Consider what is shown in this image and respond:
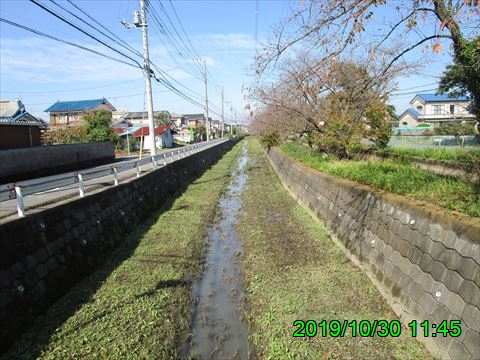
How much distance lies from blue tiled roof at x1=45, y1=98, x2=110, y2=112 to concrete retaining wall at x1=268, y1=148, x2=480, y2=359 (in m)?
61.6

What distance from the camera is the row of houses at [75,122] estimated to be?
83.0 ft

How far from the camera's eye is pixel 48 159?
22.8m

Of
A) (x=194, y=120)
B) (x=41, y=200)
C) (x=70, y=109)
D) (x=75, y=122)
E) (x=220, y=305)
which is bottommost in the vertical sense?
(x=220, y=305)

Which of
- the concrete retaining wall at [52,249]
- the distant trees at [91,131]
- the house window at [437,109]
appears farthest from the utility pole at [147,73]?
the house window at [437,109]

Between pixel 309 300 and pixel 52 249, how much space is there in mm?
4381

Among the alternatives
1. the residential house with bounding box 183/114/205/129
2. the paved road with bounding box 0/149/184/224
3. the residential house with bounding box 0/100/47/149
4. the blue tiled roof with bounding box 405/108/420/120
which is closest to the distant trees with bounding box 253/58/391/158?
the paved road with bounding box 0/149/184/224

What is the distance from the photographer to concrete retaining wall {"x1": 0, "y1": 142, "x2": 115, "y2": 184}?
63.2 ft

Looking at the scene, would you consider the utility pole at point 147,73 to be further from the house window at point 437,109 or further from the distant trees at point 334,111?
the house window at point 437,109

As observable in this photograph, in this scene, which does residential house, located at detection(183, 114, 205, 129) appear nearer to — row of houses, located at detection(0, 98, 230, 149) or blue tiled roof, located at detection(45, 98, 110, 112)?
row of houses, located at detection(0, 98, 230, 149)

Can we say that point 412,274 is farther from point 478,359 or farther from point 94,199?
point 94,199

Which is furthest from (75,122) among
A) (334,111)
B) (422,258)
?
(422,258)

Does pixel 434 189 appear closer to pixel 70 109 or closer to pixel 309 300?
pixel 309 300

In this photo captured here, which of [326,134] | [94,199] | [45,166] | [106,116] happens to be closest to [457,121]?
[326,134]

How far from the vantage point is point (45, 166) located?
22.4m
